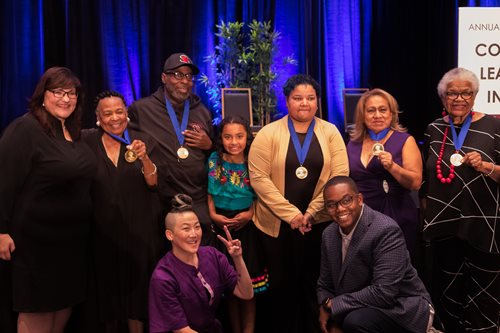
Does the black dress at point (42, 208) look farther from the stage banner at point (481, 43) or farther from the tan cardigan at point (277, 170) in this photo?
the stage banner at point (481, 43)

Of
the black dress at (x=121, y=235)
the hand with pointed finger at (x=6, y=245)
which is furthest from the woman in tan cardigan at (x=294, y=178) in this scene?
the hand with pointed finger at (x=6, y=245)

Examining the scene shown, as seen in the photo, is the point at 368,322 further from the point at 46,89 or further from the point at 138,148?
the point at 46,89

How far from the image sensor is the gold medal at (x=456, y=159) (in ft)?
11.3

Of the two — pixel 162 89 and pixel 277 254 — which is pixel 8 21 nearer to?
pixel 162 89

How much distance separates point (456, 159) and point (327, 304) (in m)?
1.22

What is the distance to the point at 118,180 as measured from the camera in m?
3.31

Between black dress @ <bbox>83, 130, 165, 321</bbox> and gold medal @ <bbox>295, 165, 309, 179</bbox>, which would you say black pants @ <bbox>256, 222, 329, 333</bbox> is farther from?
black dress @ <bbox>83, 130, 165, 321</bbox>

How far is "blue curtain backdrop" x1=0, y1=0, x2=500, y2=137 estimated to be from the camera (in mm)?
5453

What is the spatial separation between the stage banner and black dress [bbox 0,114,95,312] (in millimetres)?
3052

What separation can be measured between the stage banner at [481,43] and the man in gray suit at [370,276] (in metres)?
1.98

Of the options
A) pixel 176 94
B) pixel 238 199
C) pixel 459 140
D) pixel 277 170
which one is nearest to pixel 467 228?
pixel 459 140

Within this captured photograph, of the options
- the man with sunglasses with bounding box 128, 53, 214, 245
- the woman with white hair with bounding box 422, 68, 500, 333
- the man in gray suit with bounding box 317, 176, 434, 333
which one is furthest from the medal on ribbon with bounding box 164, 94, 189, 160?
the woman with white hair with bounding box 422, 68, 500, 333

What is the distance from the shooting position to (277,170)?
11.5 feet

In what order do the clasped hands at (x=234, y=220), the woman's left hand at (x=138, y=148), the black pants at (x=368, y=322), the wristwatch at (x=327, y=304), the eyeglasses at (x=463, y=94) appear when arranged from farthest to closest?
the clasped hands at (x=234, y=220) < the eyeglasses at (x=463, y=94) < the woman's left hand at (x=138, y=148) < the wristwatch at (x=327, y=304) < the black pants at (x=368, y=322)
